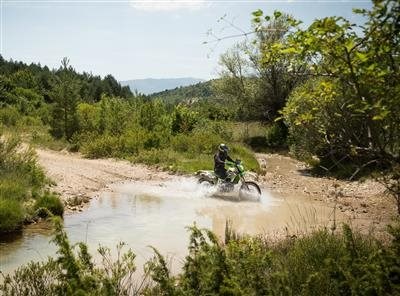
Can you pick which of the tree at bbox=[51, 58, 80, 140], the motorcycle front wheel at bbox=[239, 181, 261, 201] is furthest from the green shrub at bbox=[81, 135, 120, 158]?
the motorcycle front wheel at bbox=[239, 181, 261, 201]

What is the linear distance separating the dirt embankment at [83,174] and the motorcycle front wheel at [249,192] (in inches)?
180

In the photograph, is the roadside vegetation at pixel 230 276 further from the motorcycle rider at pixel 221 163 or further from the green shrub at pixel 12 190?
the motorcycle rider at pixel 221 163

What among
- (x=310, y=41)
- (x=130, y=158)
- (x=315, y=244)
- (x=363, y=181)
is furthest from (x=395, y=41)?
(x=130, y=158)

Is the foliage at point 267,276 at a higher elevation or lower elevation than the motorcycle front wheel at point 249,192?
higher

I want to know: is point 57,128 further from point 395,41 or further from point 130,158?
point 395,41

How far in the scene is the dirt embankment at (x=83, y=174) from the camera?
1393 centimetres

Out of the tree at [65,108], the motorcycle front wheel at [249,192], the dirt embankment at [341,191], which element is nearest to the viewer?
the dirt embankment at [341,191]

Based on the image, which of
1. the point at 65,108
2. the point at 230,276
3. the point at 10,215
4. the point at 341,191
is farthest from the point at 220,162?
the point at 65,108

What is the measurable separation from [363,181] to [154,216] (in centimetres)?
927

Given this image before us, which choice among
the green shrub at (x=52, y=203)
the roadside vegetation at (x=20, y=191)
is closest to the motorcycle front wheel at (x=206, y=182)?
the roadside vegetation at (x=20, y=191)

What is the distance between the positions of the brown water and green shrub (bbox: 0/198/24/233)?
30 centimetres

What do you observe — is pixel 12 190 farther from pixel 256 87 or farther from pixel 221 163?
pixel 256 87

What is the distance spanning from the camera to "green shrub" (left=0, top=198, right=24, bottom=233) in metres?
9.66

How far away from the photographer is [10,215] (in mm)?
9820
